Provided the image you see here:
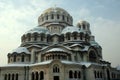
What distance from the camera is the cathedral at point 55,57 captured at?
3156 cm

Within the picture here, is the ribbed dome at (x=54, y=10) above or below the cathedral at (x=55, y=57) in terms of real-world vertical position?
above

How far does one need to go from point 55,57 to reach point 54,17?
15577 millimetres

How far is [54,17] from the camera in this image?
148 ft

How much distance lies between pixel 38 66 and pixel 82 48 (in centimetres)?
1050

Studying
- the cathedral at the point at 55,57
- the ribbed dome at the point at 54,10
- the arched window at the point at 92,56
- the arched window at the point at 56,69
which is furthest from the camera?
the ribbed dome at the point at 54,10

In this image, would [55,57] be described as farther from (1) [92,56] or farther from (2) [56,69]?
(1) [92,56]

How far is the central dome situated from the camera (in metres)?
45.0

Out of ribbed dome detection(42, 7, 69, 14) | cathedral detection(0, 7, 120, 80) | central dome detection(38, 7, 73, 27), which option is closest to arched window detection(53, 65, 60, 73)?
cathedral detection(0, 7, 120, 80)

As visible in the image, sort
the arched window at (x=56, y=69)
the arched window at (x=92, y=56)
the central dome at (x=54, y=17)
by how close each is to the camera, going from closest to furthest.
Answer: the arched window at (x=56, y=69) → the arched window at (x=92, y=56) → the central dome at (x=54, y=17)

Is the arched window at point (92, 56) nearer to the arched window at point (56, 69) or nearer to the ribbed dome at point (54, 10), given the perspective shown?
the arched window at point (56, 69)

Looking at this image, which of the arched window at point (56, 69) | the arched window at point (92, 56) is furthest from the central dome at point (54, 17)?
the arched window at point (56, 69)

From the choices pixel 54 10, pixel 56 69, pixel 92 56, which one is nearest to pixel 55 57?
pixel 56 69

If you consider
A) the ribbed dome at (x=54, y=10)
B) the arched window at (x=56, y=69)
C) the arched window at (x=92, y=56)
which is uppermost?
the ribbed dome at (x=54, y=10)

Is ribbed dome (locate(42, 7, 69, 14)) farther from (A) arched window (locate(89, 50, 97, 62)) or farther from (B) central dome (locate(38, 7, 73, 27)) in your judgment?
(A) arched window (locate(89, 50, 97, 62))
